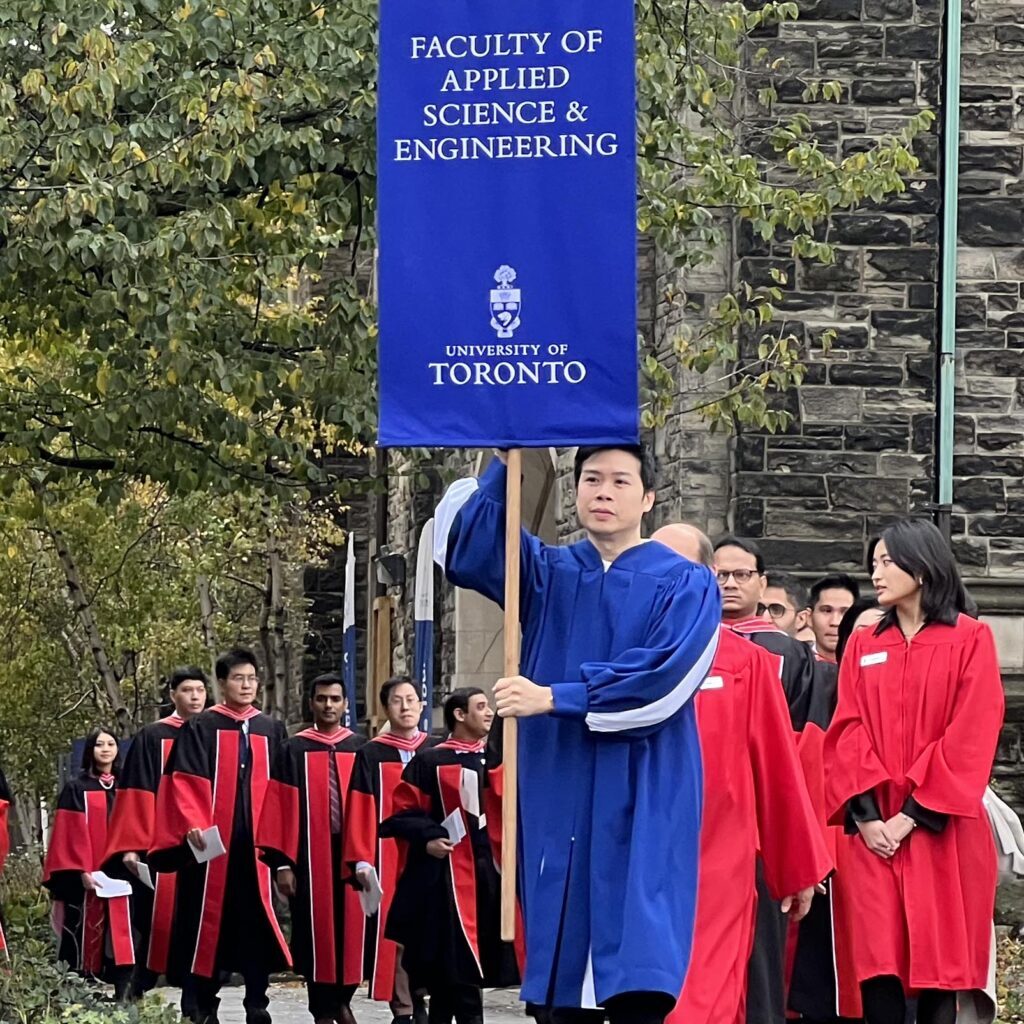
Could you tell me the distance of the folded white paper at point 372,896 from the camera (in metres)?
13.9

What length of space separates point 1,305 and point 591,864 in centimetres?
751

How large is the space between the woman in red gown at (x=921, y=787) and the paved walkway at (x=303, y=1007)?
5.62 metres

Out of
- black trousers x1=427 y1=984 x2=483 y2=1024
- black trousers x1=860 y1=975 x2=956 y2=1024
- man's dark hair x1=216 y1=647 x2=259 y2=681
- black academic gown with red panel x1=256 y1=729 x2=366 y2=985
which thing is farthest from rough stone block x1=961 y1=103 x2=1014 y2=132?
black trousers x1=860 y1=975 x2=956 y2=1024

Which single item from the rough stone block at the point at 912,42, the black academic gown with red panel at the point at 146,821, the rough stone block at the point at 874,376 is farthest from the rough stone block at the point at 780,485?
the black academic gown with red panel at the point at 146,821

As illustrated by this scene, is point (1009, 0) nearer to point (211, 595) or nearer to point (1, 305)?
point (1, 305)

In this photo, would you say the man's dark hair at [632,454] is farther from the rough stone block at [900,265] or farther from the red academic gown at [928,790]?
the rough stone block at [900,265]

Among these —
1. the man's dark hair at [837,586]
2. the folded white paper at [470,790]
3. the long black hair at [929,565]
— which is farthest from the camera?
the folded white paper at [470,790]

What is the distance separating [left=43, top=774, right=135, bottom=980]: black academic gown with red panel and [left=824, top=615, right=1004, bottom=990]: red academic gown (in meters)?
7.21

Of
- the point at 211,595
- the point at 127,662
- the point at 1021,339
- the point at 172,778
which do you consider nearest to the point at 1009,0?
the point at 1021,339

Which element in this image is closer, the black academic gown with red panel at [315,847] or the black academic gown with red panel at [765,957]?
the black academic gown with red panel at [765,957]

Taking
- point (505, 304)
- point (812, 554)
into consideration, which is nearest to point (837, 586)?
point (505, 304)

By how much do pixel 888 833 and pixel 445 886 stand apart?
13.8 feet

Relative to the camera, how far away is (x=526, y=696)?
7.04 m

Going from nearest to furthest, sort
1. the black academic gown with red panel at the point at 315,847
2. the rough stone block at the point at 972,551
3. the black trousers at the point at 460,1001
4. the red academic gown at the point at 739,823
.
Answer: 1. the red academic gown at the point at 739,823
2. the black trousers at the point at 460,1001
3. the black academic gown with red panel at the point at 315,847
4. the rough stone block at the point at 972,551
